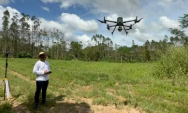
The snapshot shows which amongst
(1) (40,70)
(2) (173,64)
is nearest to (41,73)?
(1) (40,70)

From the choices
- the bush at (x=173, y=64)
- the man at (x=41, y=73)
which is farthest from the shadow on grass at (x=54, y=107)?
the bush at (x=173, y=64)

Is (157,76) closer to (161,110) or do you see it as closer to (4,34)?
(161,110)

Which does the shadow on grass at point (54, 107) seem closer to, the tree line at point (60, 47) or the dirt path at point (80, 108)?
the dirt path at point (80, 108)

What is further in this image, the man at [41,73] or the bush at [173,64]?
the bush at [173,64]

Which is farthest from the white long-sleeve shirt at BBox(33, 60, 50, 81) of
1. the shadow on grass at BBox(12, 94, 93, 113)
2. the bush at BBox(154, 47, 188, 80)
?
the bush at BBox(154, 47, 188, 80)

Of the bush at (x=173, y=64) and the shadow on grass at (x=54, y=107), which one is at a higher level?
the bush at (x=173, y=64)

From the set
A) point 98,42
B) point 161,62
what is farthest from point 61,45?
point 161,62

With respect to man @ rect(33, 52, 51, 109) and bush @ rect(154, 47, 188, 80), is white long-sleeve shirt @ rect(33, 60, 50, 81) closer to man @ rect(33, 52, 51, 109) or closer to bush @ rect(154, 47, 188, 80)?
man @ rect(33, 52, 51, 109)

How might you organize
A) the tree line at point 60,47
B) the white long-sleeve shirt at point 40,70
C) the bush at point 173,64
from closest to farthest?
the white long-sleeve shirt at point 40,70, the bush at point 173,64, the tree line at point 60,47
